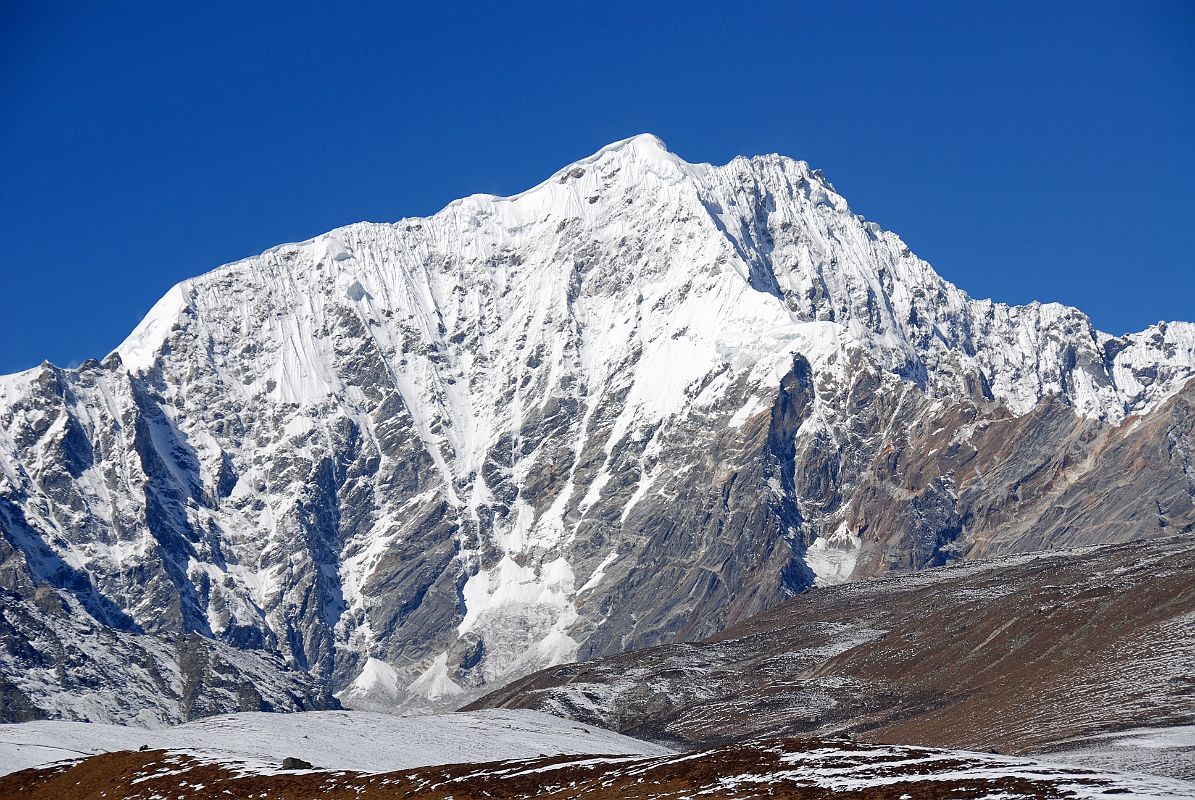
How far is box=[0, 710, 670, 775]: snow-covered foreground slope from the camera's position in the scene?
350ft

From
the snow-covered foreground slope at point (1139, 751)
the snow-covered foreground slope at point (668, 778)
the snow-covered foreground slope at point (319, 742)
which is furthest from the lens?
the snow-covered foreground slope at point (319, 742)

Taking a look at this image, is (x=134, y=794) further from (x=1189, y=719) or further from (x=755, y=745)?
(x=1189, y=719)

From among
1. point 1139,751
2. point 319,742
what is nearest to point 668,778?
point 319,742

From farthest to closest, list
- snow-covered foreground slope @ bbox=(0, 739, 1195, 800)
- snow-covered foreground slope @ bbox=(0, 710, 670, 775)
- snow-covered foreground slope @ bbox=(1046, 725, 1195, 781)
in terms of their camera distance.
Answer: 1. snow-covered foreground slope @ bbox=(0, 710, 670, 775)
2. snow-covered foreground slope @ bbox=(1046, 725, 1195, 781)
3. snow-covered foreground slope @ bbox=(0, 739, 1195, 800)

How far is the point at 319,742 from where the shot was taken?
113500 mm

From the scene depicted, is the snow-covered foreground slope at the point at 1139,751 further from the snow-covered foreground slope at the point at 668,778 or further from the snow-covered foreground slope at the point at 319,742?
the snow-covered foreground slope at the point at 319,742

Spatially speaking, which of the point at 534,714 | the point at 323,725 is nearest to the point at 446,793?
the point at 323,725

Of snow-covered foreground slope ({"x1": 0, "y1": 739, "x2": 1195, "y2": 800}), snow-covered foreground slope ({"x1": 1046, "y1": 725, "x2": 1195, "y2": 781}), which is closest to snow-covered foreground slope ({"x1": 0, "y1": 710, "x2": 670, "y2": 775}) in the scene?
snow-covered foreground slope ({"x1": 0, "y1": 739, "x2": 1195, "y2": 800})

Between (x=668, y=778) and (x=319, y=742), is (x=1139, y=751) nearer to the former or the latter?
(x=668, y=778)

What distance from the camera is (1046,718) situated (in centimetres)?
17012

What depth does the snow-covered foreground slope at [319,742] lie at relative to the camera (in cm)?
10656

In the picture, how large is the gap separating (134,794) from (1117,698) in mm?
110117

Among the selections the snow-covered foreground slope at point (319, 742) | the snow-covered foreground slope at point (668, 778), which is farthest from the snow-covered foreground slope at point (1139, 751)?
the snow-covered foreground slope at point (319, 742)

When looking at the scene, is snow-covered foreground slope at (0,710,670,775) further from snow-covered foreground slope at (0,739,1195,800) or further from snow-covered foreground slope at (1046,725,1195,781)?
snow-covered foreground slope at (1046,725,1195,781)
